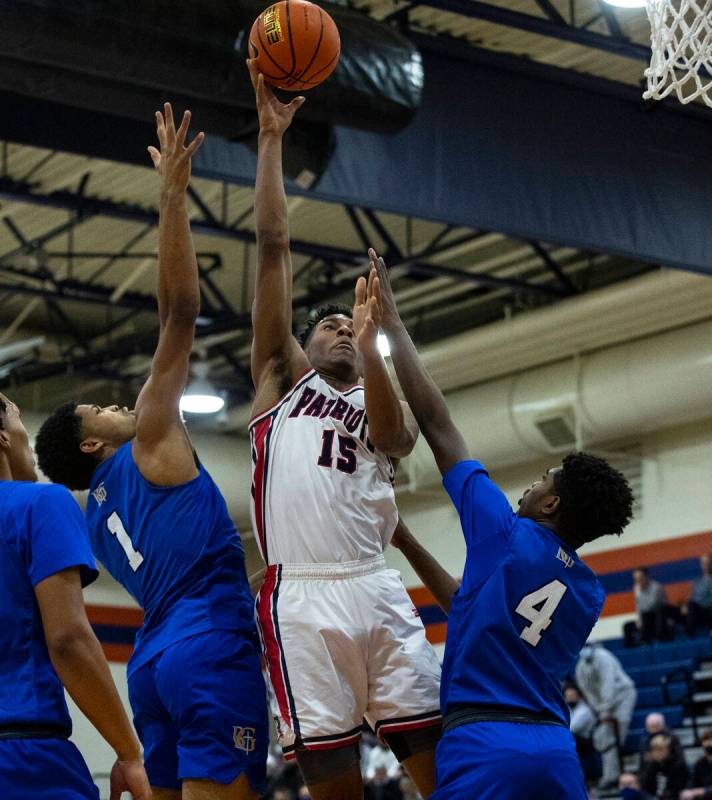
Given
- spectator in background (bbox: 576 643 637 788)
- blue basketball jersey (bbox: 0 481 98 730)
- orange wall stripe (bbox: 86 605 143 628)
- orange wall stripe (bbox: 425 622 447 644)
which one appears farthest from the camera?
orange wall stripe (bbox: 86 605 143 628)

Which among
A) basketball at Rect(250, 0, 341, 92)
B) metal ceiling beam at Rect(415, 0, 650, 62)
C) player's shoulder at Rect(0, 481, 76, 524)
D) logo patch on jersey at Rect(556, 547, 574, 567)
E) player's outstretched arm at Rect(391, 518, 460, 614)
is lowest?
logo patch on jersey at Rect(556, 547, 574, 567)

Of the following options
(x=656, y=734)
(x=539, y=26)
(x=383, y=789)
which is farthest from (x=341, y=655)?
(x=383, y=789)

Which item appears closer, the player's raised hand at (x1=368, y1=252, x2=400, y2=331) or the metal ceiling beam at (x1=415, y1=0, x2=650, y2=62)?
the player's raised hand at (x1=368, y1=252, x2=400, y2=331)

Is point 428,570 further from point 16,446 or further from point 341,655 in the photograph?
point 16,446

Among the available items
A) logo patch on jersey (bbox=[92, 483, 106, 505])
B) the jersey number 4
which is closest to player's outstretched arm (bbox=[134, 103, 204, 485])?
logo patch on jersey (bbox=[92, 483, 106, 505])

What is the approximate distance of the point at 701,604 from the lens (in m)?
16.2

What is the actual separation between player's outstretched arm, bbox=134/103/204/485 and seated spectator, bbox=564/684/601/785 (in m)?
11.6

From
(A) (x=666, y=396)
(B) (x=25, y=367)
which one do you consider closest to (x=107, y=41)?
(A) (x=666, y=396)

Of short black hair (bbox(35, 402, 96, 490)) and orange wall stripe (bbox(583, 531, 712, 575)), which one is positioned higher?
orange wall stripe (bbox(583, 531, 712, 575))

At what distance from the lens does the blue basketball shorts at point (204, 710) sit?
14.5 feet

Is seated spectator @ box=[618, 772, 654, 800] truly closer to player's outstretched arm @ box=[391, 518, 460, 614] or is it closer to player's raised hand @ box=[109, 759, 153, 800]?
player's outstretched arm @ box=[391, 518, 460, 614]

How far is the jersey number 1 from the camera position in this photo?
4766 mm

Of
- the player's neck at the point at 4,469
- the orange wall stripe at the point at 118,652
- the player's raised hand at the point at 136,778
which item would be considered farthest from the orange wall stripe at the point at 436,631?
the player's raised hand at the point at 136,778

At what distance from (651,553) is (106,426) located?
1384cm
